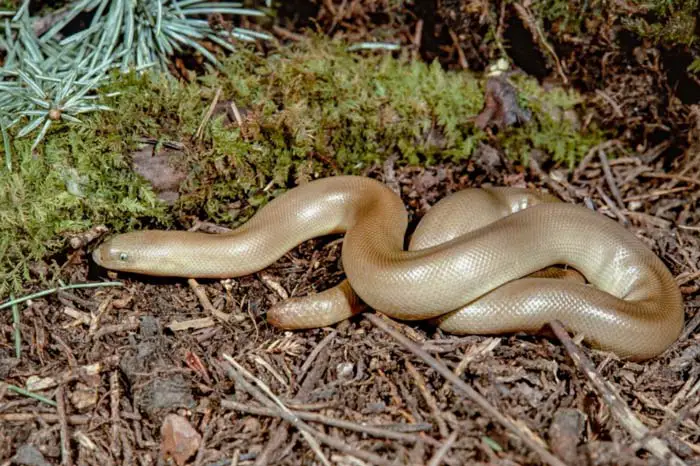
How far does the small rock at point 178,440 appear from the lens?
3.46m

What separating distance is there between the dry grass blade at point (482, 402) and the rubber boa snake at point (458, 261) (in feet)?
0.99

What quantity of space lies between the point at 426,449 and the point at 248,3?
4473 millimetres

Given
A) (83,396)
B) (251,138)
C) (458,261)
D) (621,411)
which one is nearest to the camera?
(621,411)

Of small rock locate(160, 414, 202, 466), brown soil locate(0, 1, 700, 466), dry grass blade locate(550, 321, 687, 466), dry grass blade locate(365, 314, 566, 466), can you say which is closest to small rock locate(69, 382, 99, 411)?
brown soil locate(0, 1, 700, 466)

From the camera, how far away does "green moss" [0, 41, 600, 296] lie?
4.44 meters

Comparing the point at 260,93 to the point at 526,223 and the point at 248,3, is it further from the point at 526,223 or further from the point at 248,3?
the point at 526,223

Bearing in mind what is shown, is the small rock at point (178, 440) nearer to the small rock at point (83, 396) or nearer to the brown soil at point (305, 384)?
the brown soil at point (305, 384)

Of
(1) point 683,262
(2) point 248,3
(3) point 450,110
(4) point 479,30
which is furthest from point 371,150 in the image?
(1) point 683,262

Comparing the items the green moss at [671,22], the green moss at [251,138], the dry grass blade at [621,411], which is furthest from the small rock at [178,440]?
the green moss at [671,22]

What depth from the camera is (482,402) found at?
3.38 m

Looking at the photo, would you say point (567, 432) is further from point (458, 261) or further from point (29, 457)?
point (29, 457)

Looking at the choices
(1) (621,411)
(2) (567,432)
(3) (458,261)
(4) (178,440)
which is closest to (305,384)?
(4) (178,440)

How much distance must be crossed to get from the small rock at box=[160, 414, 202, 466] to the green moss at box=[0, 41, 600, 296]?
1.68m

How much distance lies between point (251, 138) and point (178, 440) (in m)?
2.40
